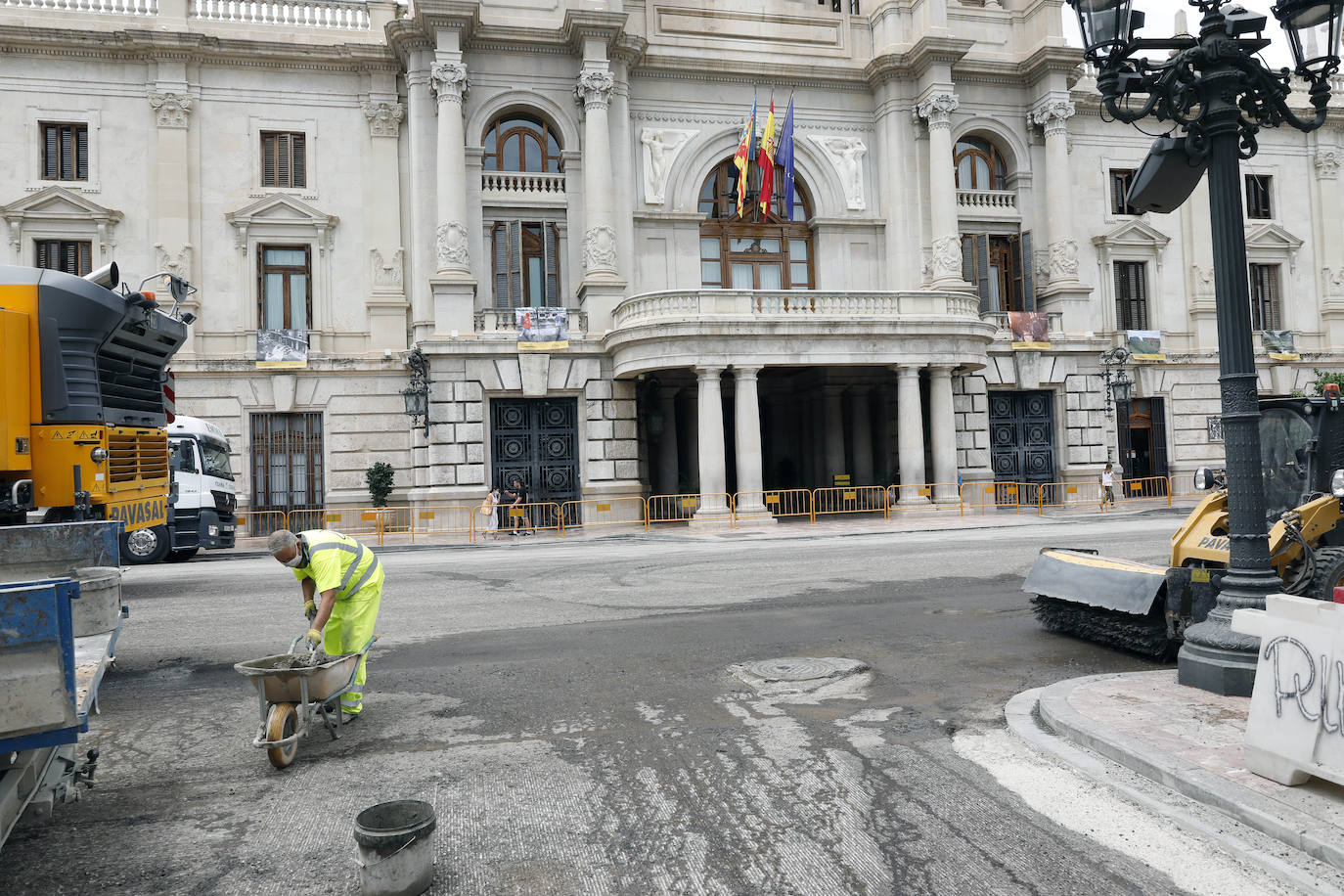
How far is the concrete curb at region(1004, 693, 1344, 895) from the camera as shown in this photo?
3850mm

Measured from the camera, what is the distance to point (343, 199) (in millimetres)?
28188

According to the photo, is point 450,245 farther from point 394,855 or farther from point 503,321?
point 394,855

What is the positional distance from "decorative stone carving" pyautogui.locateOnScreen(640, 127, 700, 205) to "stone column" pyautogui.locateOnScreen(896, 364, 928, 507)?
32.9 ft

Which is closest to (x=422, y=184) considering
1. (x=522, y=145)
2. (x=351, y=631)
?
(x=522, y=145)

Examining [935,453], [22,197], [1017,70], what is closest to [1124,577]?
[935,453]

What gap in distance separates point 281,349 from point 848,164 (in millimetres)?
19952

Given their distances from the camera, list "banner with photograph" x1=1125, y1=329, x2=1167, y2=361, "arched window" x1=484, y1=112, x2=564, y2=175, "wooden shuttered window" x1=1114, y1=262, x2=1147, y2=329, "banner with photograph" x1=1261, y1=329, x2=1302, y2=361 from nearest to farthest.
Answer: "arched window" x1=484, y1=112, x2=564, y2=175 → "banner with photograph" x1=1125, y1=329, x2=1167, y2=361 → "wooden shuttered window" x1=1114, y1=262, x2=1147, y2=329 → "banner with photograph" x1=1261, y1=329, x2=1302, y2=361

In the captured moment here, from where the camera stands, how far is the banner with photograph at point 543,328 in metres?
26.6

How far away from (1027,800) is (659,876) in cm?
217

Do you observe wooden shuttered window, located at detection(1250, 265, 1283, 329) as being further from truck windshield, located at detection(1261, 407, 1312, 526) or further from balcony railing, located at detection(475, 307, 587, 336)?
truck windshield, located at detection(1261, 407, 1312, 526)

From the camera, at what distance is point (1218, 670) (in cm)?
629

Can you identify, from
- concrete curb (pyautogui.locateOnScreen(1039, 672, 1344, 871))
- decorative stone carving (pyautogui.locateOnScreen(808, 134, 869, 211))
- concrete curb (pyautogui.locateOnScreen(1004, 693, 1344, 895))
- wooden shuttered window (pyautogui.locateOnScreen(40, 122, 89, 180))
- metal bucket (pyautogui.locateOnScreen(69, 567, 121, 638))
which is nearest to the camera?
concrete curb (pyautogui.locateOnScreen(1004, 693, 1344, 895))

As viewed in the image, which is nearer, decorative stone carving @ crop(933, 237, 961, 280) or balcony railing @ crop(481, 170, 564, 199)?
balcony railing @ crop(481, 170, 564, 199)

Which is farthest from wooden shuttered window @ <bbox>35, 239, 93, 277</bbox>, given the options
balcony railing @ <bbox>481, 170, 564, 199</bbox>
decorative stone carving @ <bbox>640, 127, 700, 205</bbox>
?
decorative stone carving @ <bbox>640, 127, 700, 205</bbox>
